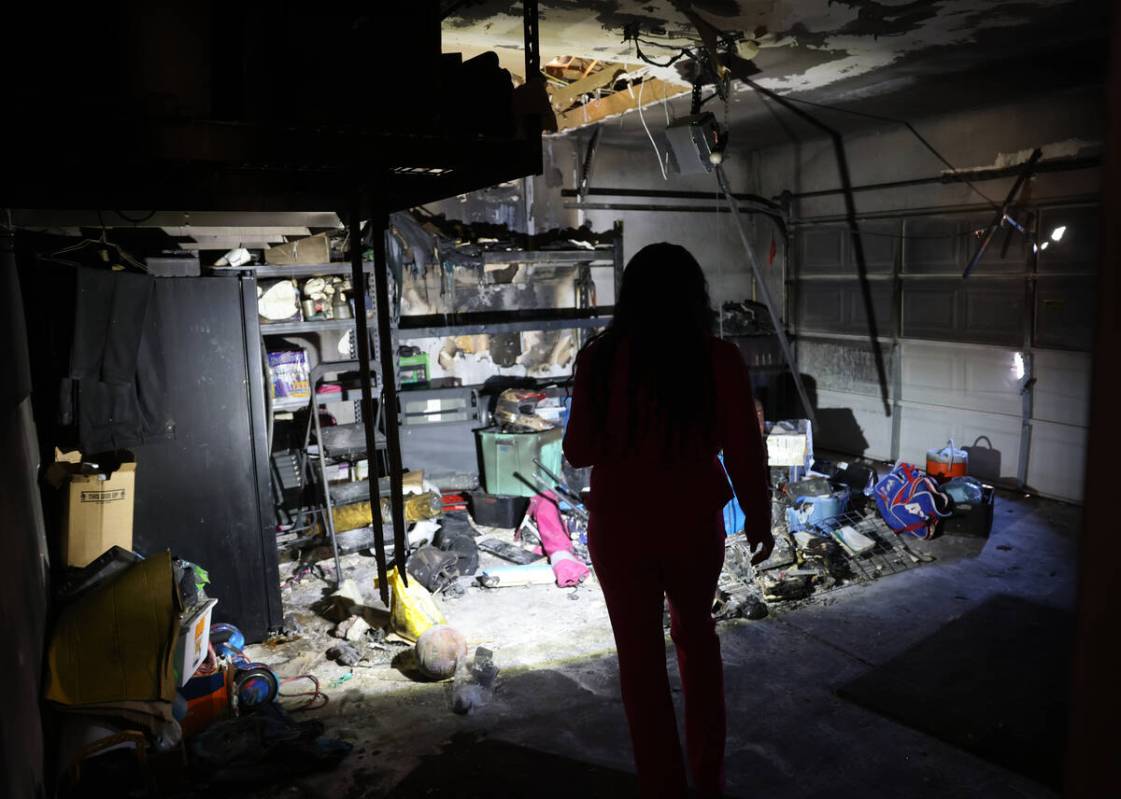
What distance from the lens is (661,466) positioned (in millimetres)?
2186

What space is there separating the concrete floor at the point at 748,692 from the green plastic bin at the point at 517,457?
166cm

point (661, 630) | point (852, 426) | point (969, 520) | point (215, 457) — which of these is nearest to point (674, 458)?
point (661, 630)

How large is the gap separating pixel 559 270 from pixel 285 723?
6.19 metres

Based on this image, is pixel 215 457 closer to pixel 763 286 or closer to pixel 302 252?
pixel 302 252

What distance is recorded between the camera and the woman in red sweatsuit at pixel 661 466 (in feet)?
7.18

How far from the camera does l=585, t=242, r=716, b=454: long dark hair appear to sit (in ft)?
7.14

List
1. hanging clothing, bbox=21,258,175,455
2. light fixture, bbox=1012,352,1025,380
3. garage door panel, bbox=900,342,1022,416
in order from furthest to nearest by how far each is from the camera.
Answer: garage door panel, bbox=900,342,1022,416
light fixture, bbox=1012,352,1025,380
hanging clothing, bbox=21,258,175,455

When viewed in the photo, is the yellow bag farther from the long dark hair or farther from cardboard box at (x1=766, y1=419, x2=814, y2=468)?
cardboard box at (x1=766, y1=419, x2=814, y2=468)

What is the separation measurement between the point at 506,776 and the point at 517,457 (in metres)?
3.99

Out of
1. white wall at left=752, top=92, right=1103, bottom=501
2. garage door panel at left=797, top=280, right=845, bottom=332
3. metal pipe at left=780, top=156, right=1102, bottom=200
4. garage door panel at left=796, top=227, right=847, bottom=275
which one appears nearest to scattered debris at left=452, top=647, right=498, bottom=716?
white wall at left=752, top=92, right=1103, bottom=501

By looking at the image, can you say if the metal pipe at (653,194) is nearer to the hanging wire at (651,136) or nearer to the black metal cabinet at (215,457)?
the hanging wire at (651,136)

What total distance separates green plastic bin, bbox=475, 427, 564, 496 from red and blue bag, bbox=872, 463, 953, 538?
283 cm

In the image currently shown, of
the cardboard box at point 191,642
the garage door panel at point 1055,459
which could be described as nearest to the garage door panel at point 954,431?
the garage door panel at point 1055,459

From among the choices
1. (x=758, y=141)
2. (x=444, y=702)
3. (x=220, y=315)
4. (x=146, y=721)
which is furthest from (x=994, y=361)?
(x=146, y=721)
